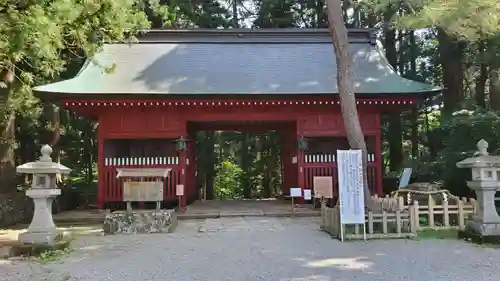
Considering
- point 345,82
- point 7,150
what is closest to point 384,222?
point 345,82

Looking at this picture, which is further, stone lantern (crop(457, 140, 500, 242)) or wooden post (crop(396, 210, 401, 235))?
wooden post (crop(396, 210, 401, 235))

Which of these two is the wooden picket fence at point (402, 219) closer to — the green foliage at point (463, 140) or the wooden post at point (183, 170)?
the green foliage at point (463, 140)

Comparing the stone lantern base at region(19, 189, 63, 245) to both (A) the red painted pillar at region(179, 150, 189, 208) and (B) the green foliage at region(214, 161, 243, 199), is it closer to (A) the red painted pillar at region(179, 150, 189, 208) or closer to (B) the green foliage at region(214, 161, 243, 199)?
(A) the red painted pillar at region(179, 150, 189, 208)

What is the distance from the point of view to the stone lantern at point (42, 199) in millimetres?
6578

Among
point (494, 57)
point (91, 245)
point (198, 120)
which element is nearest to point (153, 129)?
point (198, 120)

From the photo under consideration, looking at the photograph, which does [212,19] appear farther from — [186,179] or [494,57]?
[494,57]

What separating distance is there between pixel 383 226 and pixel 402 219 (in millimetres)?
359

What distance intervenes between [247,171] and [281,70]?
11.2 m

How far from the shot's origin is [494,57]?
934 cm

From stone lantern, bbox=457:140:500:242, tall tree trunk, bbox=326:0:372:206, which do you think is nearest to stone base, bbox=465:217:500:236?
stone lantern, bbox=457:140:500:242

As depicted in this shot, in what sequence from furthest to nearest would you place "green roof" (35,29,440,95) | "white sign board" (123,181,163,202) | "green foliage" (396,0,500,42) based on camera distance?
1. "green roof" (35,29,440,95)
2. "white sign board" (123,181,163,202)
3. "green foliage" (396,0,500,42)

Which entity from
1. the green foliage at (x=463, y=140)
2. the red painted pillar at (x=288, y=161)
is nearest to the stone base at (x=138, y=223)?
the red painted pillar at (x=288, y=161)

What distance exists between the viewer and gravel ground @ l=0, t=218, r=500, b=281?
4957 mm

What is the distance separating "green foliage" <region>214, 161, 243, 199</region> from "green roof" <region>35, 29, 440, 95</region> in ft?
35.5
